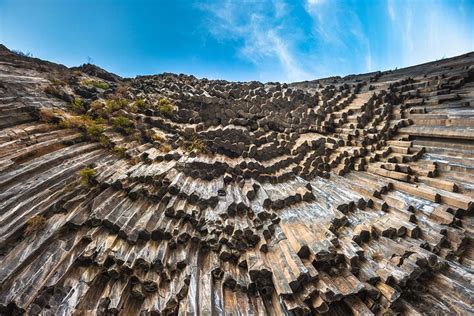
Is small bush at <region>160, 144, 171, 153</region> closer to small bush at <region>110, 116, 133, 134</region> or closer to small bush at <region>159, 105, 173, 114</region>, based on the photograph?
small bush at <region>110, 116, 133, 134</region>

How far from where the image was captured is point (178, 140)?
39.5ft

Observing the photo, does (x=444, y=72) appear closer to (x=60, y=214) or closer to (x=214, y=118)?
(x=214, y=118)

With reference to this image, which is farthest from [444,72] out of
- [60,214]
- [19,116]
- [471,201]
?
[19,116]

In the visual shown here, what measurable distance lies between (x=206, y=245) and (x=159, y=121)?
8170 mm

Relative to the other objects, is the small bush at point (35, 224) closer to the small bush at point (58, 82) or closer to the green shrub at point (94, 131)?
the green shrub at point (94, 131)

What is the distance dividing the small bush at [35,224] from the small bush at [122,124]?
582 cm

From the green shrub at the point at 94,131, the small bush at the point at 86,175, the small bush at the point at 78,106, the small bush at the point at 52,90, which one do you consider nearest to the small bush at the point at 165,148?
the green shrub at the point at 94,131

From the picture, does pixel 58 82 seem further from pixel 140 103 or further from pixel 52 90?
pixel 140 103

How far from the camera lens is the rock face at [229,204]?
19.8 feet

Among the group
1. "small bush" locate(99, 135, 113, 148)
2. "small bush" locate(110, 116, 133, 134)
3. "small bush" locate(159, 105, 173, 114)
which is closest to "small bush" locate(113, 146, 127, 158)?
"small bush" locate(99, 135, 113, 148)

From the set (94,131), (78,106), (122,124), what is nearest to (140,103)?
(122,124)

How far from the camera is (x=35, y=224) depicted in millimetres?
6637

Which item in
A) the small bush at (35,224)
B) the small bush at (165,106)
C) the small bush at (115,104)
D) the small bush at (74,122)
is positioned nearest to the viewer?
the small bush at (35,224)

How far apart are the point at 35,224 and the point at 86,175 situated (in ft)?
7.29
